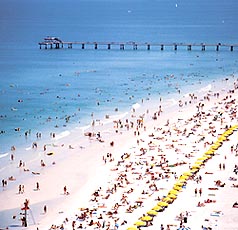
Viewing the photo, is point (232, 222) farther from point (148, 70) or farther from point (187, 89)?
point (148, 70)

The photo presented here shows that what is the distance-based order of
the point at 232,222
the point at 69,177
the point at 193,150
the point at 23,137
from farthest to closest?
the point at 23,137 → the point at 193,150 → the point at 69,177 → the point at 232,222

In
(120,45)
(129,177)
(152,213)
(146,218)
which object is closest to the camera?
(146,218)

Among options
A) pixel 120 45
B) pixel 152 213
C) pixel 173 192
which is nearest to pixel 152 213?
pixel 152 213

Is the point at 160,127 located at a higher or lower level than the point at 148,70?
lower

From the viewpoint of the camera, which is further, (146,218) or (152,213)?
(152,213)

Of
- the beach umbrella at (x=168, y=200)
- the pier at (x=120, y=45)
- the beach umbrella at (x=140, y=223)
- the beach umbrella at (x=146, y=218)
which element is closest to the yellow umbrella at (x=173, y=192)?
the beach umbrella at (x=168, y=200)

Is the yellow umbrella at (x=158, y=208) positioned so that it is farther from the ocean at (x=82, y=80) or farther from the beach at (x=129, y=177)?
the ocean at (x=82, y=80)


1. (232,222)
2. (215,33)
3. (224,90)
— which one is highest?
(215,33)

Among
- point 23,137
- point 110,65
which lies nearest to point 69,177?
point 23,137

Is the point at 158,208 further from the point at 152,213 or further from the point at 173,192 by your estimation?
the point at 173,192
